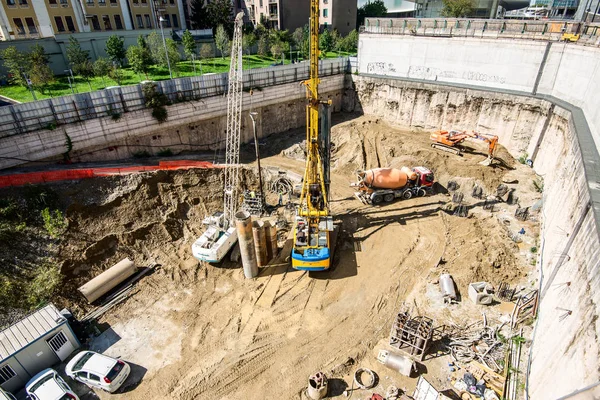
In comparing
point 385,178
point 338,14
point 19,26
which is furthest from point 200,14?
point 385,178

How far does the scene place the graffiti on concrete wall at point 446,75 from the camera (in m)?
29.9

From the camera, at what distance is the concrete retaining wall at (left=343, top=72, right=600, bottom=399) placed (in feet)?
29.9

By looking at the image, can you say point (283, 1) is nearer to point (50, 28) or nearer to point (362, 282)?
point (50, 28)

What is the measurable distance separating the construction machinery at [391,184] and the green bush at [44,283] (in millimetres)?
18740

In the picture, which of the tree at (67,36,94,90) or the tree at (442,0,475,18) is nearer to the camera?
the tree at (67,36,94,90)

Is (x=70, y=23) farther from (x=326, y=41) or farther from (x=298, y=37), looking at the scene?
(x=326, y=41)

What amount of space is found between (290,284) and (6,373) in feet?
39.6

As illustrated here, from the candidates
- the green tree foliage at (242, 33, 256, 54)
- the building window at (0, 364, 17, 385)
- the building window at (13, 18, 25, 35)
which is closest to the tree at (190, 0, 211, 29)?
the green tree foliage at (242, 33, 256, 54)

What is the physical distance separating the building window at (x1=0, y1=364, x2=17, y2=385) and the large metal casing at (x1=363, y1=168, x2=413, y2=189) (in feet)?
67.4

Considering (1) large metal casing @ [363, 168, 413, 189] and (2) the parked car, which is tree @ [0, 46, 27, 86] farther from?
(1) large metal casing @ [363, 168, 413, 189]

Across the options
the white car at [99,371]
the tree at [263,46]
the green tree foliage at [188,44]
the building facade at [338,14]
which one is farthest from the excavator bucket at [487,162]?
the building facade at [338,14]

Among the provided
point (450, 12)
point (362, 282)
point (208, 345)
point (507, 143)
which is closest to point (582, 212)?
point (362, 282)

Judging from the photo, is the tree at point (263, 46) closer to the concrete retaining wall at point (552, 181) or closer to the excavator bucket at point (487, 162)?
the concrete retaining wall at point (552, 181)

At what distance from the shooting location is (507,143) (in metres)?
28.4
